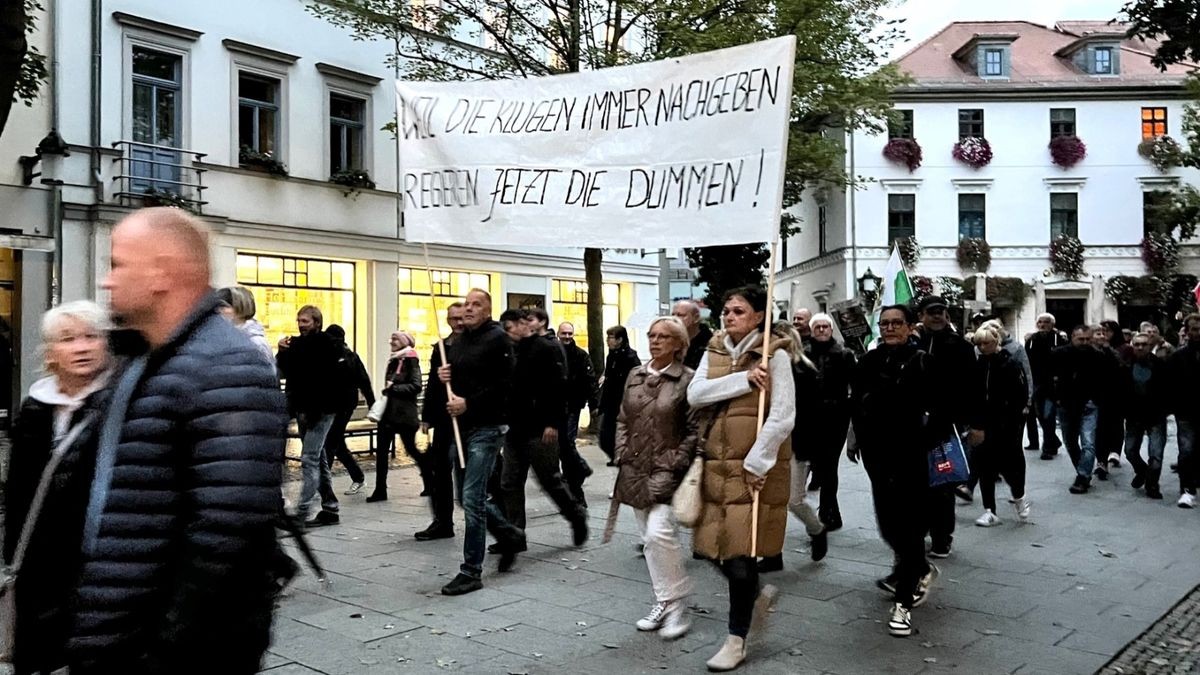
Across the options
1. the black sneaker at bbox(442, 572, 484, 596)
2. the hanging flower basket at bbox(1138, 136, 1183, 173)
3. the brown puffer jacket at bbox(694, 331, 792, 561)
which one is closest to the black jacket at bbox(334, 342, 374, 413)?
the black sneaker at bbox(442, 572, 484, 596)

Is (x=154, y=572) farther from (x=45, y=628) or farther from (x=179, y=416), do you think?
(x=45, y=628)

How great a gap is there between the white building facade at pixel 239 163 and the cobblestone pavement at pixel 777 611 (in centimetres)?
723

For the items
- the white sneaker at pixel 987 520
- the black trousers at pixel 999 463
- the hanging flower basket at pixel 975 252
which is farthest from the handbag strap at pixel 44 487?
the hanging flower basket at pixel 975 252

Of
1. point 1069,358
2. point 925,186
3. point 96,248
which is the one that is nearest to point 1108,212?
point 925,186

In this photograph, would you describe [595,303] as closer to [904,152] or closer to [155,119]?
[155,119]

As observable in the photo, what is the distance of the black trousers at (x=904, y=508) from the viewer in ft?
19.1

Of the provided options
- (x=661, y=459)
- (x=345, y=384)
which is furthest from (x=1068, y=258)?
(x=661, y=459)

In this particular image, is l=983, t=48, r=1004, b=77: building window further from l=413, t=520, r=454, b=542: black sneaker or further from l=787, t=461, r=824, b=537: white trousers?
l=413, t=520, r=454, b=542: black sneaker

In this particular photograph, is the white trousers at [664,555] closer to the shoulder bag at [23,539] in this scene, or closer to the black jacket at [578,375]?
the shoulder bag at [23,539]

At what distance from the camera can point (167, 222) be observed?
7.84 feet

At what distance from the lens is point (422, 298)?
958 inches

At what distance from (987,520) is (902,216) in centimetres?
3403

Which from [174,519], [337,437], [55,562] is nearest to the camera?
[174,519]

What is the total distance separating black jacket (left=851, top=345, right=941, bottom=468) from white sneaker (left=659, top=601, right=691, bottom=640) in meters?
1.51
